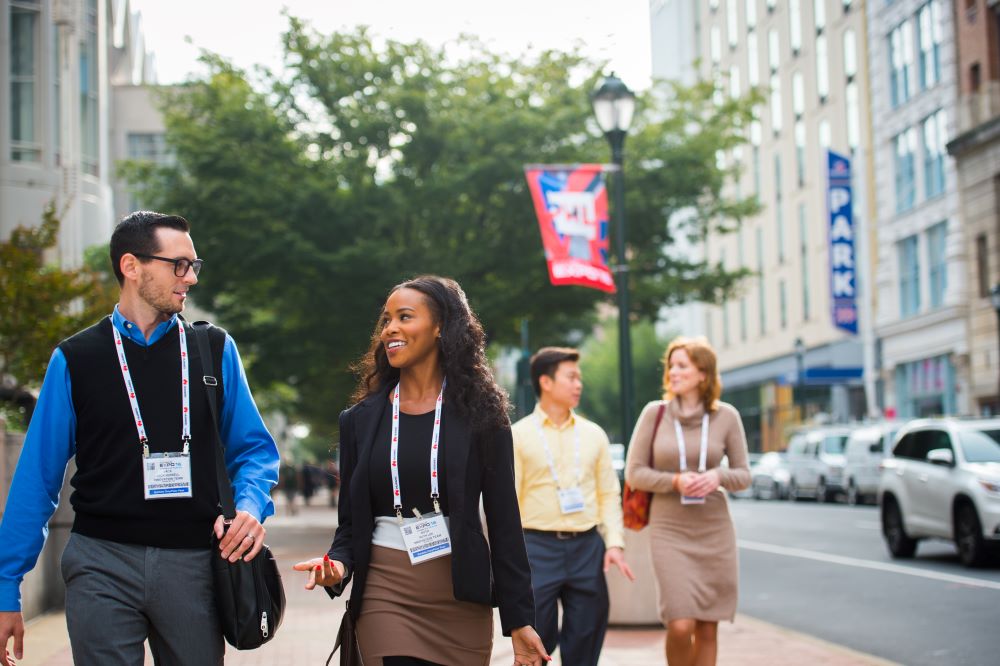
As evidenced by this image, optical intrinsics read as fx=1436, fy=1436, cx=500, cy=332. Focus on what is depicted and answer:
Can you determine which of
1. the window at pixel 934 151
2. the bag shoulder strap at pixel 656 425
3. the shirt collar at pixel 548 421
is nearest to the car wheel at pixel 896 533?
the bag shoulder strap at pixel 656 425

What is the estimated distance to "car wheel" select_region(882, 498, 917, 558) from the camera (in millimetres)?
17688

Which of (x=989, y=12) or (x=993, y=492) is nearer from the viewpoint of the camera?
(x=993, y=492)

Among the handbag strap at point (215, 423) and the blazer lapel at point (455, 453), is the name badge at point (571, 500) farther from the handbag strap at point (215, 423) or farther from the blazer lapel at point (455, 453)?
the handbag strap at point (215, 423)

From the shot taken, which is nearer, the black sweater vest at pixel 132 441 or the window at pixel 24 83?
the black sweater vest at pixel 132 441

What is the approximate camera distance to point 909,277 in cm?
4475

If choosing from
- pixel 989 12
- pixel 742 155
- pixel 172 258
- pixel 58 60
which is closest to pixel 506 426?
pixel 172 258

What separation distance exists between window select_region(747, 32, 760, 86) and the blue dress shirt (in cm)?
5970

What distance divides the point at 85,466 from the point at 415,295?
1.09 metres

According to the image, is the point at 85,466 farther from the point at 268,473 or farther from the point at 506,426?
the point at 506,426

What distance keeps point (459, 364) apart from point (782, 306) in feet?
191

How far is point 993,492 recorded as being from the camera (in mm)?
15531

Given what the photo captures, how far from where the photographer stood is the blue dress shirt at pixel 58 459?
4039 mm

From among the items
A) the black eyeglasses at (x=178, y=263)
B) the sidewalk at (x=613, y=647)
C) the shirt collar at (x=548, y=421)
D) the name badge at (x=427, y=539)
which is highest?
the black eyeglasses at (x=178, y=263)

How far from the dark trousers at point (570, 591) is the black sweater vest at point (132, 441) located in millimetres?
3086
